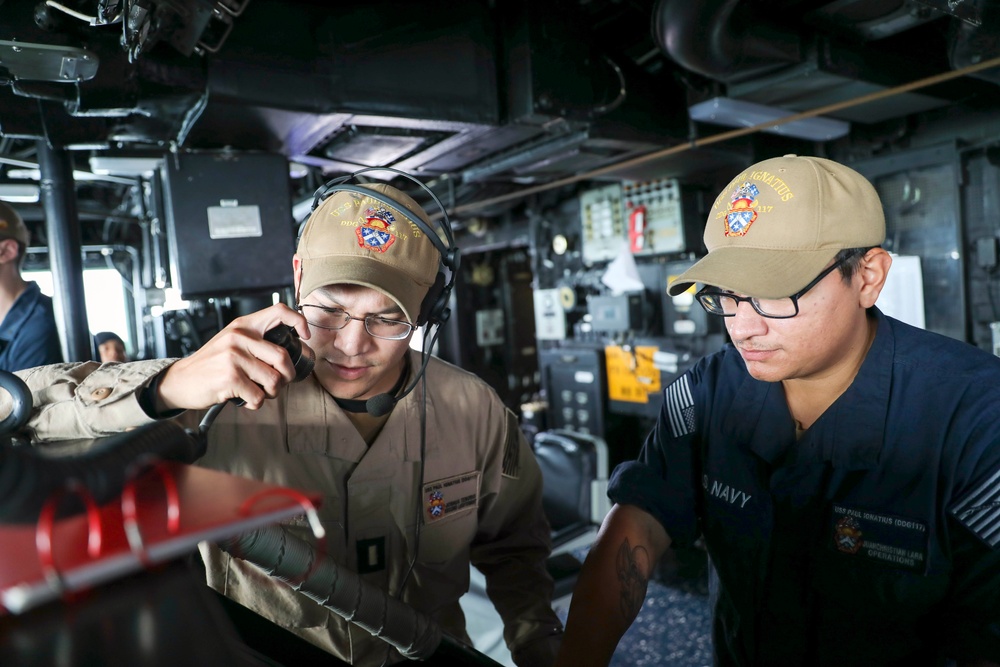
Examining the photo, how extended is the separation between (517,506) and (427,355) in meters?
0.44

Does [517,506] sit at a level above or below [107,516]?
below

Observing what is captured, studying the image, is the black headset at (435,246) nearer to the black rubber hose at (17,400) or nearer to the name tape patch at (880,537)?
the black rubber hose at (17,400)

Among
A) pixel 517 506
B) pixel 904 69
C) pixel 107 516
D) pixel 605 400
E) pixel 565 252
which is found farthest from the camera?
pixel 565 252

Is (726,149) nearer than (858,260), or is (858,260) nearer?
(858,260)

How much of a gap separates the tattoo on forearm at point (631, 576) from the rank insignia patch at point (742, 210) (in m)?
0.65

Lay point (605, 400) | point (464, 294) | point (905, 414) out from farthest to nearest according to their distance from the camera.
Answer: point (464, 294) < point (605, 400) < point (905, 414)

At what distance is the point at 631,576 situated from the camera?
4.12 feet

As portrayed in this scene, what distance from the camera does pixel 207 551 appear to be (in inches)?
48.9

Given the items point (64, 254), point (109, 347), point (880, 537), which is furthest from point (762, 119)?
point (109, 347)

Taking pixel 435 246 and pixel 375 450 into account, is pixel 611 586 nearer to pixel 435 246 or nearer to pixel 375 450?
pixel 375 450

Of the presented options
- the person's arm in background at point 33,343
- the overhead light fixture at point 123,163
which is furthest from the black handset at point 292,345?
the overhead light fixture at point 123,163

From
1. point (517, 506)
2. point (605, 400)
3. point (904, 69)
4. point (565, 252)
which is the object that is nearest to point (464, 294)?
point (565, 252)

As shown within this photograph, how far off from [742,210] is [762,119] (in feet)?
6.91

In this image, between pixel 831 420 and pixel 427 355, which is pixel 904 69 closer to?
pixel 831 420
